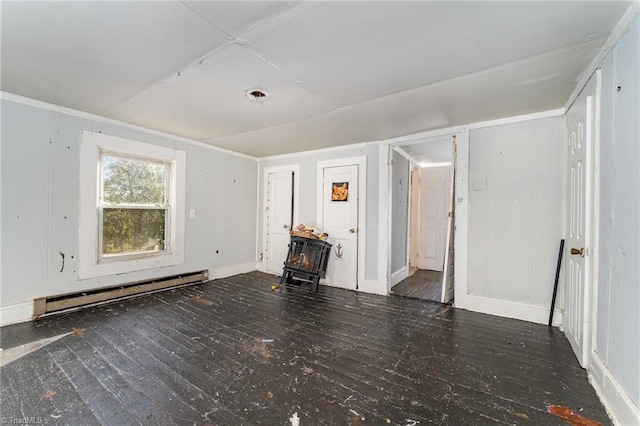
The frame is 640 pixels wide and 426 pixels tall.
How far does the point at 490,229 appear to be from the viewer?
10.6 ft

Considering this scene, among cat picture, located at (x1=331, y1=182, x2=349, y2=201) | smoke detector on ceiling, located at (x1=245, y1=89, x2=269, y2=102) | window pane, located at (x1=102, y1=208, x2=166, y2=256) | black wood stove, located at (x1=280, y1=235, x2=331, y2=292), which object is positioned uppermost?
smoke detector on ceiling, located at (x1=245, y1=89, x2=269, y2=102)

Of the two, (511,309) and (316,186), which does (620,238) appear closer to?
(511,309)

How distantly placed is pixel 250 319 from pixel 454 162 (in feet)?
10.8

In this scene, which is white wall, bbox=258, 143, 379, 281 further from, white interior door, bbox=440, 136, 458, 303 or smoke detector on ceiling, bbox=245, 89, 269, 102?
smoke detector on ceiling, bbox=245, 89, 269, 102

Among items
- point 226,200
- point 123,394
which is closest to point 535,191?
point 123,394

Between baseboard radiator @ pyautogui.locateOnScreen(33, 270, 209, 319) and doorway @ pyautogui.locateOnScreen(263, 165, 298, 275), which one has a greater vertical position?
doorway @ pyautogui.locateOnScreen(263, 165, 298, 275)

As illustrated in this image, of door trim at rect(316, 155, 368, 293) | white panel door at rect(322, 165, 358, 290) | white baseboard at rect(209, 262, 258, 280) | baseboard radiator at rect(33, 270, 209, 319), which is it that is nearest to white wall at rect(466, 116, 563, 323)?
door trim at rect(316, 155, 368, 293)

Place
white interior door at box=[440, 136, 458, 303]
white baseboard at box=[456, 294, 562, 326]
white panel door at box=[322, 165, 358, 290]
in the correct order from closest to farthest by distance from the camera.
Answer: white baseboard at box=[456, 294, 562, 326] → white interior door at box=[440, 136, 458, 303] → white panel door at box=[322, 165, 358, 290]

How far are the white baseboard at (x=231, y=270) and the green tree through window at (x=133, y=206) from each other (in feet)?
3.21

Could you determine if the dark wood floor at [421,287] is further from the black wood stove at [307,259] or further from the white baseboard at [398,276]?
the black wood stove at [307,259]

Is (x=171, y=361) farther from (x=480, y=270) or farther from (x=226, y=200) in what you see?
(x=480, y=270)

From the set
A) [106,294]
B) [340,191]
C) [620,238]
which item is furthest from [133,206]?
[620,238]

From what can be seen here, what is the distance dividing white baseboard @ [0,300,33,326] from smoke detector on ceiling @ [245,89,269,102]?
10.7ft

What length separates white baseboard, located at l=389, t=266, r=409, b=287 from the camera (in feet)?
14.2
